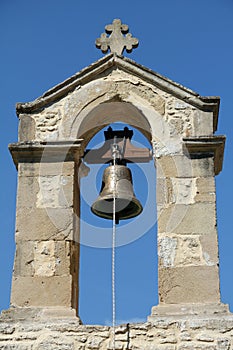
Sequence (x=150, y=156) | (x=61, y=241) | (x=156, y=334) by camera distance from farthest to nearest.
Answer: (x=150, y=156) < (x=61, y=241) < (x=156, y=334)

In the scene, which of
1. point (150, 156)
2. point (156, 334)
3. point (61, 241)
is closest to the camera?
point (156, 334)

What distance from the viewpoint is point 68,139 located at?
7535 millimetres

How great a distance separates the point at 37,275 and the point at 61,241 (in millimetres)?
302

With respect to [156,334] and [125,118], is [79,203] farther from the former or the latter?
[156,334]

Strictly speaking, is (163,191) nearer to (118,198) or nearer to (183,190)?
(183,190)

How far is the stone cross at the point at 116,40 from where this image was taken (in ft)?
26.2

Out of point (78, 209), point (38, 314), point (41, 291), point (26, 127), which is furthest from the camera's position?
point (26, 127)

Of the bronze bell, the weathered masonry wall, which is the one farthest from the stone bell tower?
the bronze bell

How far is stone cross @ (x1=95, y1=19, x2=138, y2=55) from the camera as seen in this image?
800 cm

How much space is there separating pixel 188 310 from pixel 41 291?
40.8 inches

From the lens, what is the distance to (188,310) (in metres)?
6.89

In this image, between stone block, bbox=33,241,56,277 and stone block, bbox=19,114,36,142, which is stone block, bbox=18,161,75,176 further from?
stone block, bbox=33,241,56,277

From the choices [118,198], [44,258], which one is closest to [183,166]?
[118,198]

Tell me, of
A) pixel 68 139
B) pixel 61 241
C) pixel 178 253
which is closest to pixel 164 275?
pixel 178 253
